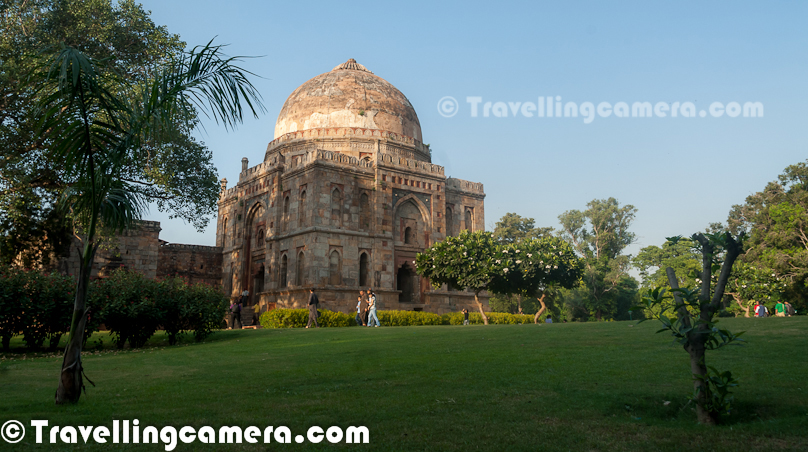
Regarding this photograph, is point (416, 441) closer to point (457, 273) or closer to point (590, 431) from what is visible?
point (590, 431)

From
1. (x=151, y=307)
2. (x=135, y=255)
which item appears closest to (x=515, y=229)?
(x=135, y=255)

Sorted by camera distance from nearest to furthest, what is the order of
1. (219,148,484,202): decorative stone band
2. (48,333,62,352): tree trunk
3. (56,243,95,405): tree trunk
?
(56,243,95,405): tree trunk < (48,333,62,352): tree trunk < (219,148,484,202): decorative stone band

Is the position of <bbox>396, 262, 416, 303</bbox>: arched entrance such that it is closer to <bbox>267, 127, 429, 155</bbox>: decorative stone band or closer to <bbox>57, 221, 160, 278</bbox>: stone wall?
<bbox>267, 127, 429, 155</bbox>: decorative stone band

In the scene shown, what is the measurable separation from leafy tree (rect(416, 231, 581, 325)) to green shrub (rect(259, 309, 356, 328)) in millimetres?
5465

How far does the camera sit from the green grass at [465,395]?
4.85 meters

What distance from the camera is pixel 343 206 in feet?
104

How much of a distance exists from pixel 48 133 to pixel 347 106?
2166 centimetres

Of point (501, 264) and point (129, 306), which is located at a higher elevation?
point (501, 264)

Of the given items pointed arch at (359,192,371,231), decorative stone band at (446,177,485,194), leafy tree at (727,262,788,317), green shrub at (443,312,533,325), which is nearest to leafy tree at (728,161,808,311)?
leafy tree at (727,262,788,317)

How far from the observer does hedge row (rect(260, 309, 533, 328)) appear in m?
25.4

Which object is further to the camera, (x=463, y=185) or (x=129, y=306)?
(x=463, y=185)

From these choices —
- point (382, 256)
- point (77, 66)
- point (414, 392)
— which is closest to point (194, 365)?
point (414, 392)

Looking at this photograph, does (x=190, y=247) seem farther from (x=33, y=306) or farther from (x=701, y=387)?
(x=701, y=387)

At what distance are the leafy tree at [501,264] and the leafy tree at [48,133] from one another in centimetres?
1156
